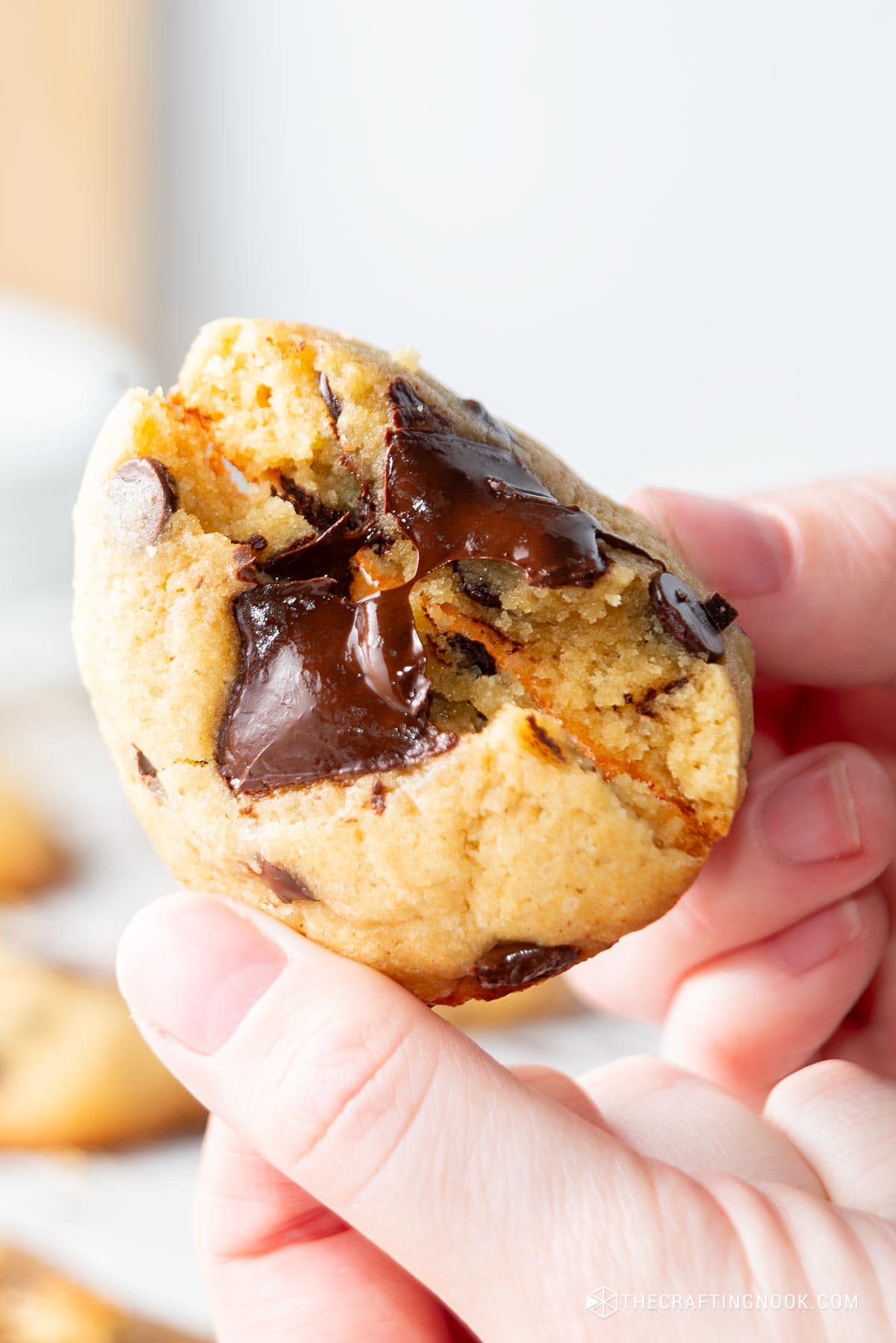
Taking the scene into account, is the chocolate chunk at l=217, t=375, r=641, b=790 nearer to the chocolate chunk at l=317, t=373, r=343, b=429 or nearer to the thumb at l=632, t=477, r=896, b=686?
the chocolate chunk at l=317, t=373, r=343, b=429

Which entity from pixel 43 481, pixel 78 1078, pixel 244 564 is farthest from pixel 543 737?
pixel 43 481

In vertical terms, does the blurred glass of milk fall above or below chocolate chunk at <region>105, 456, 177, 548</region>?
below

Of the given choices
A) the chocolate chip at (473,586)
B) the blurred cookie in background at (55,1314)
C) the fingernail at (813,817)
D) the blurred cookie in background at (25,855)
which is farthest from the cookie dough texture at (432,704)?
the blurred cookie in background at (25,855)

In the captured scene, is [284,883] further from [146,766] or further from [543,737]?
[543,737]

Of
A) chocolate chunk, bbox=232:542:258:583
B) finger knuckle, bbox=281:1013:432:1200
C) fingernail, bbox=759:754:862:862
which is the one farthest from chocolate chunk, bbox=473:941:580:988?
fingernail, bbox=759:754:862:862

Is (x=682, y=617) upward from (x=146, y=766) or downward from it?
upward

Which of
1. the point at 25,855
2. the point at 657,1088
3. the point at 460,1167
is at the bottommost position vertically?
the point at 25,855

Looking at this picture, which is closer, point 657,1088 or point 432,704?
point 432,704

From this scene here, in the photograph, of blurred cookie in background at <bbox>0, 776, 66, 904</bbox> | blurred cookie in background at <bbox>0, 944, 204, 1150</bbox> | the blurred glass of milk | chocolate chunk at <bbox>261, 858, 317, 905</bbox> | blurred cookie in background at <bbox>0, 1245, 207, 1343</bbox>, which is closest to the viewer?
chocolate chunk at <bbox>261, 858, 317, 905</bbox>

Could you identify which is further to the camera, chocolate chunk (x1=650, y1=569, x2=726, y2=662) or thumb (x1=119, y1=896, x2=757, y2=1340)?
chocolate chunk (x1=650, y1=569, x2=726, y2=662)
